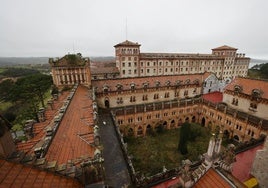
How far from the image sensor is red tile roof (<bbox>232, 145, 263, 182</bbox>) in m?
19.2

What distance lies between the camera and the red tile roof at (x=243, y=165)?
63.2 ft

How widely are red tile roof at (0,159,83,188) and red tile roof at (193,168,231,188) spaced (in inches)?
357

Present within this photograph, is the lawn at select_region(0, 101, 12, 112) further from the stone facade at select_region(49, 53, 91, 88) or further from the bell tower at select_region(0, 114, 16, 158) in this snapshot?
the bell tower at select_region(0, 114, 16, 158)

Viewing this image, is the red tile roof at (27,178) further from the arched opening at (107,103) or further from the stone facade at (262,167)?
the arched opening at (107,103)

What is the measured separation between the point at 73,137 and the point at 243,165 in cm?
2254

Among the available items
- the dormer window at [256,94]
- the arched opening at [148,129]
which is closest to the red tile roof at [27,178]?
the arched opening at [148,129]

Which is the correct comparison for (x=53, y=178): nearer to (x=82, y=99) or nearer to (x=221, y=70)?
(x=82, y=99)

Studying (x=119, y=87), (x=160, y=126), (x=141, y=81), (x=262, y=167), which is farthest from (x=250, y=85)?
(x=119, y=87)

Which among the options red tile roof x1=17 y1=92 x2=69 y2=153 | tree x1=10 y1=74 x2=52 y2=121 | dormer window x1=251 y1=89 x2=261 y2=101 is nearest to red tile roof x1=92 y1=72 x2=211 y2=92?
dormer window x1=251 y1=89 x2=261 y2=101

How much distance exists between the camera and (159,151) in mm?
33000

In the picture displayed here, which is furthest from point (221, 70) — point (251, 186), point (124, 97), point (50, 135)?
point (50, 135)

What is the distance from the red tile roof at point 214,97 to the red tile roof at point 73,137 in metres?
36.8

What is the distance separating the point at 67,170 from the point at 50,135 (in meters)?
5.96

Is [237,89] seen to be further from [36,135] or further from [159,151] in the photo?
[36,135]
